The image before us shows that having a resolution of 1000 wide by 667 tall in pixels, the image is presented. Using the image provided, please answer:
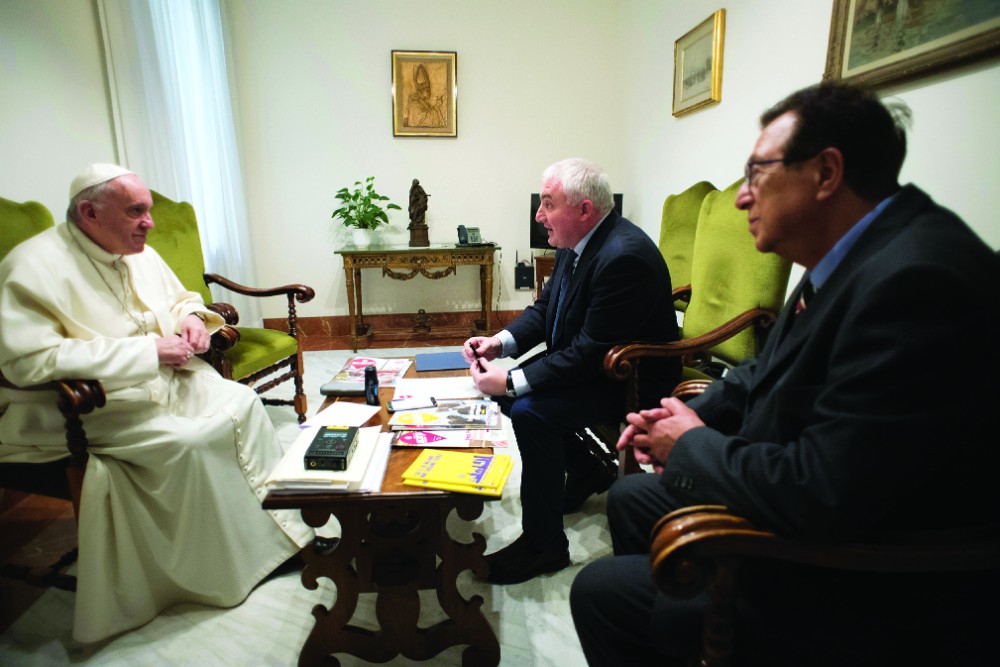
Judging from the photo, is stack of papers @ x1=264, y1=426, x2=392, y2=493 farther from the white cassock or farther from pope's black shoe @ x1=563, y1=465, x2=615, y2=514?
pope's black shoe @ x1=563, y1=465, x2=615, y2=514

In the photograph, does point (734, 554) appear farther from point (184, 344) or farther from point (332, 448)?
point (184, 344)

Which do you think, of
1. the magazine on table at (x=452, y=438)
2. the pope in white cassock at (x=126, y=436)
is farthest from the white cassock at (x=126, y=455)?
the magazine on table at (x=452, y=438)

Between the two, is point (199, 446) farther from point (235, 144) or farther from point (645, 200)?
point (645, 200)

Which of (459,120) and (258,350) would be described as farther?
(459,120)

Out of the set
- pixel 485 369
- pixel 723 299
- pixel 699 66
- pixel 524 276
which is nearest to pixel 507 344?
pixel 485 369

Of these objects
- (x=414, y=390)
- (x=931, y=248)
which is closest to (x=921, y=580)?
(x=931, y=248)

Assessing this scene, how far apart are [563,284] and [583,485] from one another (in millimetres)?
796

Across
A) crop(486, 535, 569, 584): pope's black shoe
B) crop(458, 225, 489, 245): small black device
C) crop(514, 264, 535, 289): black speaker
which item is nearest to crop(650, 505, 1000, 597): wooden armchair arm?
crop(486, 535, 569, 584): pope's black shoe

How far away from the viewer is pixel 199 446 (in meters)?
1.57

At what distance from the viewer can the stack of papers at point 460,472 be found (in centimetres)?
118

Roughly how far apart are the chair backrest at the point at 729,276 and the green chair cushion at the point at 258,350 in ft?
6.67

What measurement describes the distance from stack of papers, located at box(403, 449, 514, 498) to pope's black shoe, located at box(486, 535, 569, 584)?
1.73 feet

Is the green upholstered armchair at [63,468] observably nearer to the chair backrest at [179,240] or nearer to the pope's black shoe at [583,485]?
the chair backrest at [179,240]

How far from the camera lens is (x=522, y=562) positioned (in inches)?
66.1
